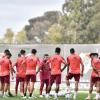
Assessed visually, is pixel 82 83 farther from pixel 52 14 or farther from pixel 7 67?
pixel 52 14

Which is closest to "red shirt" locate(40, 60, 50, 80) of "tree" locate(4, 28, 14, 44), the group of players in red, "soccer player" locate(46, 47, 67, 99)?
the group of players in red

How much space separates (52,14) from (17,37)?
393 inches

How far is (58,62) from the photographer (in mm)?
26984

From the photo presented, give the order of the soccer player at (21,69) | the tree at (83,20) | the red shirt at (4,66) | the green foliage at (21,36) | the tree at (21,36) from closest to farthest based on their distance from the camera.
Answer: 1. the red shirt at (4,66)
2. the soccer player at (21,69)
3. the tree at (83,20)
4. the green foliage at (21,36)
5. the tree at (21,36)

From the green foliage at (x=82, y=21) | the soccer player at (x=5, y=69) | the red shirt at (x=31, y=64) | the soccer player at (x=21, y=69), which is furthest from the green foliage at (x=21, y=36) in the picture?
the red shirt at (x=31, y=64)

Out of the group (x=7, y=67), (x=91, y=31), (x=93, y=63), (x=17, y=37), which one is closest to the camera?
(x=93, y=63)

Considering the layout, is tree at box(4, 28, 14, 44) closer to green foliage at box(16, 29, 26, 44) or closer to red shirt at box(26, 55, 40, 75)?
green foliage at box(16, 29, 26, 44)

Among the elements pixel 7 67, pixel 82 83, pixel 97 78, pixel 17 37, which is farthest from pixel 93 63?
pixel 17 37

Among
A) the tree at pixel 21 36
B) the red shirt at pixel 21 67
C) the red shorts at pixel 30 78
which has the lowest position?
the red shorts at pixel 30 78

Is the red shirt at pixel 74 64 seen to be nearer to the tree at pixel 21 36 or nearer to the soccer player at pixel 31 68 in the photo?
the soccer player at pixel 31 68

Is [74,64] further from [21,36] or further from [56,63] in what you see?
[21,36]

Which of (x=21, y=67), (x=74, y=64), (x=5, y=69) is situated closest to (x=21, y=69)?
(x=21, y=67)

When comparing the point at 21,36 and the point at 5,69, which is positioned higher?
the point at 21,36

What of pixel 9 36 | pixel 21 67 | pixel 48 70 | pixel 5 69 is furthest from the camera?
pixel 9 36
